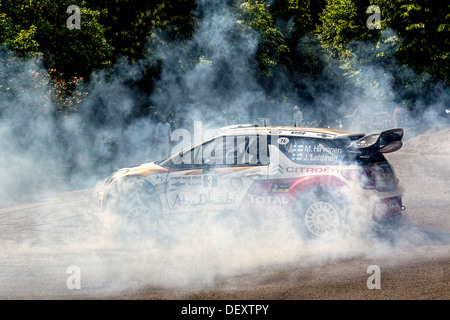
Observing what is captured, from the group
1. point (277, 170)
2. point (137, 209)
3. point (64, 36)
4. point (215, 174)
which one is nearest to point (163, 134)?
point (64, 36)

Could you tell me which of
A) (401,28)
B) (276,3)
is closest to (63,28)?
(401,28)

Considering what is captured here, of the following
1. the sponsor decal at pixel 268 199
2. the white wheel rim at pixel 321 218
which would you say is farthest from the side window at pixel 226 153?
the white wheel rim at pixel 321 218

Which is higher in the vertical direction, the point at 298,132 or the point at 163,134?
the point at 163,134

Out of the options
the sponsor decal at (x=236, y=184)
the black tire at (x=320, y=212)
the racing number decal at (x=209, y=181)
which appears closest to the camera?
the black tire at (x=320, y=212)

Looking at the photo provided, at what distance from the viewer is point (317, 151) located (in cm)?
664

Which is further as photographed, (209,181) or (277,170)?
(209,181)

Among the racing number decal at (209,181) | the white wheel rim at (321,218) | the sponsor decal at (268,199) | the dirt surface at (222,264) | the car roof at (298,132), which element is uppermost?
the car roof at (298,132)

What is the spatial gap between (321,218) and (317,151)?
2.95 feet

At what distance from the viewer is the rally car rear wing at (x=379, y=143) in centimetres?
652

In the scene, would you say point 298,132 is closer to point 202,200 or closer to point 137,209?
point 202,200

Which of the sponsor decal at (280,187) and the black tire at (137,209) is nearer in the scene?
the sponsor decal at (280,187)

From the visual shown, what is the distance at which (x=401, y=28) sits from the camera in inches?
840

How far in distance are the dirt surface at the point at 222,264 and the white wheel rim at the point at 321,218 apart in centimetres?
19

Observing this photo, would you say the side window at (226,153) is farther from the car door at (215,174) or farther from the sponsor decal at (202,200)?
the sponsor decal at (202,200)
